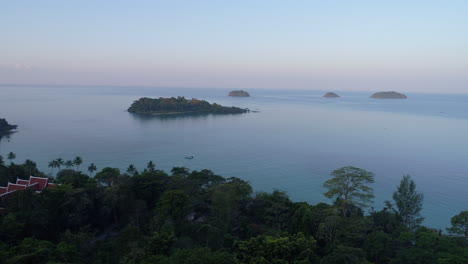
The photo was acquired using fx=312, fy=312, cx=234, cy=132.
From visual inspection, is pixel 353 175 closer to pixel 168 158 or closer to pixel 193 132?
pixel 168 158

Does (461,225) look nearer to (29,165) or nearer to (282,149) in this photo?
(282,149)

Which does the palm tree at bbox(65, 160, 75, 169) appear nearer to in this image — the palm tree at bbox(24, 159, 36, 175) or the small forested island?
the palm tree at bbox(24, 159, 36, 175)

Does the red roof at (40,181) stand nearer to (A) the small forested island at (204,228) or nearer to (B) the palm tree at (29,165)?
(A) the small forested island at (204,228)

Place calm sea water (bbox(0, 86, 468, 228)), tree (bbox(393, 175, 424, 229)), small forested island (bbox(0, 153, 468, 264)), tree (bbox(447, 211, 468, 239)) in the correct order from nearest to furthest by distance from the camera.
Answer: small forested island (bbox(0, 153, 468, 264))
tree (bbox(447, 211, 468, 239))
tree (bbox(393, 175, 424, 229))
calm sea water (bbox(0, 86, 468, 228))

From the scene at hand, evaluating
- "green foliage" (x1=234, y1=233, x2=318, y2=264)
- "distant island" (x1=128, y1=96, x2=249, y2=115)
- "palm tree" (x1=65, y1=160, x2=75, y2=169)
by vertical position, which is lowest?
"palm tree" (x1=65, y1=160, x2=75, y2=169)

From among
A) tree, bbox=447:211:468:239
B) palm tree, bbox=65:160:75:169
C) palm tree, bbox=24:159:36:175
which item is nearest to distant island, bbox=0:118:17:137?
palm tree, bbox=65:160:75:169

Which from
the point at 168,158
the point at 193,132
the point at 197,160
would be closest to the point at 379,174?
the point at 197,160

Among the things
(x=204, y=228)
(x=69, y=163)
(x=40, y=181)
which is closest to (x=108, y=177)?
(x=40, y=181)
